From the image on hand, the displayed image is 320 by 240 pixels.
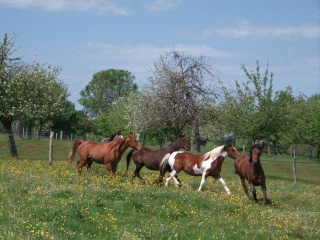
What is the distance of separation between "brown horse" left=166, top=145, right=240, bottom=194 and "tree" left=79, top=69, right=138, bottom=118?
271 feet

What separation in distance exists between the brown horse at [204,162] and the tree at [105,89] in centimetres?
8250

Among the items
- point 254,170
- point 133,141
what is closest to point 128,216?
point 254,170

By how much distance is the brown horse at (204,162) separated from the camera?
718 inches

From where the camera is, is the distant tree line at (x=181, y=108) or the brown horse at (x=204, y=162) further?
the distant tree line at (x=181, y=108)

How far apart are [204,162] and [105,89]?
85.1m

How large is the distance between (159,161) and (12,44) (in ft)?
71.8

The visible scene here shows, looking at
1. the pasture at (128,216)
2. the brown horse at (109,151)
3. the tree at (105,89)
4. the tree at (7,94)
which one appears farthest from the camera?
the tree at (105,89)

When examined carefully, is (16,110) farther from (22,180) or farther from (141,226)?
(141,226)

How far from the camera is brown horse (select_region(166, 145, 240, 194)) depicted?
59.8 feet

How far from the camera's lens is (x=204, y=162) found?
18.4m

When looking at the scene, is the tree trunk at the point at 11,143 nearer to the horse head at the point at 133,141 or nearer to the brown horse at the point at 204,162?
the horse head at the point at 133,141

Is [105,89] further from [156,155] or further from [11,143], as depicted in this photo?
[156,155]

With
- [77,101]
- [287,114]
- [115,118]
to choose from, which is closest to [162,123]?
[287,114]

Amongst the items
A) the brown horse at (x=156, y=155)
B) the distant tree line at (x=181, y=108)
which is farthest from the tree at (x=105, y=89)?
the brown horse at (x=156, y=155)
